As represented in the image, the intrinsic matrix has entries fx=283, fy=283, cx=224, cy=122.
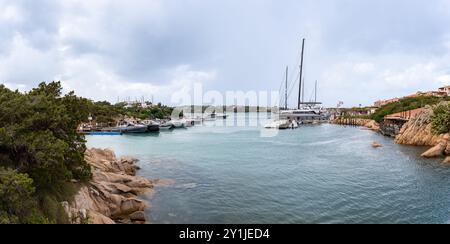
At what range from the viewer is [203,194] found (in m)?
18.7

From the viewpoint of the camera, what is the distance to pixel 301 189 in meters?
19.8

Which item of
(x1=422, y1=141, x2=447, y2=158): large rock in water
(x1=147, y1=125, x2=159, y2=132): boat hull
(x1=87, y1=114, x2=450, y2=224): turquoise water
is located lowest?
(x1=87, y1=114, x2=450, y2=224): turquoise water

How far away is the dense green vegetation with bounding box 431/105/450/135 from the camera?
3638cm

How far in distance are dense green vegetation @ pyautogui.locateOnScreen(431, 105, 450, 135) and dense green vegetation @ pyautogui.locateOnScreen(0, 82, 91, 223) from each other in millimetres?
42452

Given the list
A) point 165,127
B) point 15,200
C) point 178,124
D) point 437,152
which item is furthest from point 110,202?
point 178,124

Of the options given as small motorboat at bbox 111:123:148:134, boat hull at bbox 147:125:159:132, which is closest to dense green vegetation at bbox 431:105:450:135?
small motorboat at bbox 111:123:148:134

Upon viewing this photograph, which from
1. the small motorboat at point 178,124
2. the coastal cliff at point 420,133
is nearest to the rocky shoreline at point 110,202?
the coastal cliff at point 420,133

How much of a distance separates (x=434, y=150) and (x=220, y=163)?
74.6 feet

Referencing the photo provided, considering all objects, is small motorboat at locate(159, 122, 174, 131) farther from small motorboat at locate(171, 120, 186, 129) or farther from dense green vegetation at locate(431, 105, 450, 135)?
A: dense green vegetation at locate(431, 105, 450, 135)

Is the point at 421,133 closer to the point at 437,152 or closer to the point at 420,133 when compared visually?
the point at 420,133
